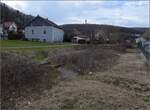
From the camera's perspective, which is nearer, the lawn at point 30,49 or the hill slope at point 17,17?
the lawn at point 30,49

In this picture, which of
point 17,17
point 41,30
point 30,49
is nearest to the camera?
point 30,49

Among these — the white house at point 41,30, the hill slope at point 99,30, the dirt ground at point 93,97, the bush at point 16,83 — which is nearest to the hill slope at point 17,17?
the hill slope at point 99,30

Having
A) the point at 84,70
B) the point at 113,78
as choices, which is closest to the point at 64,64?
the point at 84,70

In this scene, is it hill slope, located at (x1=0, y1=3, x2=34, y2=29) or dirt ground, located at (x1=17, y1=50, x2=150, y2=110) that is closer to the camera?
dirt ground, located at (x1=17, y1=50, x2=150, y2=110)

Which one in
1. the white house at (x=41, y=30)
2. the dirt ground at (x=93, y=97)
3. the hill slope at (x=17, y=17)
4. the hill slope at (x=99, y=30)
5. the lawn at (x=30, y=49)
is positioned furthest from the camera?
the hill slope at (x=99, y=30)

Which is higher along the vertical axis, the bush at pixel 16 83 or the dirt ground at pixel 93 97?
the bush at pixel 16 83

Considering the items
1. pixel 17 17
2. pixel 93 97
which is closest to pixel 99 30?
pixel 17 17

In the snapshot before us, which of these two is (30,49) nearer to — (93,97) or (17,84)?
(17,84)

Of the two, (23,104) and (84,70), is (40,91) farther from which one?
(84,70)

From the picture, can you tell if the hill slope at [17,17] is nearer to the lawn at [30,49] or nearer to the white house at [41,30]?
the white house at [41,30]

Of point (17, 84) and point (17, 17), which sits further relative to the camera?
point (17, 17)

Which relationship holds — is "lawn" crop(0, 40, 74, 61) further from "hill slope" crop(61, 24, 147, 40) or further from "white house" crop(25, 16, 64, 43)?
"hill slope" crop(61, 24, 147, 40)

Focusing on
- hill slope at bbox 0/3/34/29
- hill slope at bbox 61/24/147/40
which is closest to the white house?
hill slope at bbox 0/3/34/29

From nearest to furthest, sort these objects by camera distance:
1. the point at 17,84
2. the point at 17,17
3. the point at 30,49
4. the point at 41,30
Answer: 1. the point at 17,84
2. the point at 30,49
3. the point at 41,30
4. the point at 17,17
